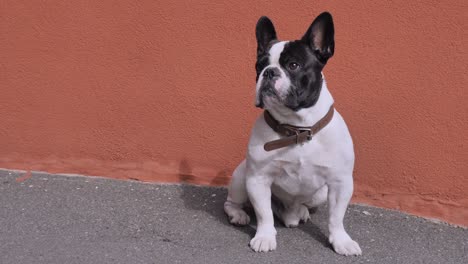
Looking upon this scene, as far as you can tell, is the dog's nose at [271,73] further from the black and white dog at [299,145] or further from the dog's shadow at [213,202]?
the dog's shadow at [213,202]

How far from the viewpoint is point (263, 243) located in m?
3.08

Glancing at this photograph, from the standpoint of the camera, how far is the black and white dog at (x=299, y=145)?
2.89 metres

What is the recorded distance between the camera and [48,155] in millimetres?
4145

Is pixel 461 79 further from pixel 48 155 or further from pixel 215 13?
pixel 48 155

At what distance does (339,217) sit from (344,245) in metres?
0.14

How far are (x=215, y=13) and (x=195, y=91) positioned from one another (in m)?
0.51

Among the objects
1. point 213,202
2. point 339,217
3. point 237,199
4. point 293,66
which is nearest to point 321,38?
point 293,66

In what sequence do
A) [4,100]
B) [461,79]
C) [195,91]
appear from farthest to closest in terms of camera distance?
[4,100] < [195,91] < [461,79]

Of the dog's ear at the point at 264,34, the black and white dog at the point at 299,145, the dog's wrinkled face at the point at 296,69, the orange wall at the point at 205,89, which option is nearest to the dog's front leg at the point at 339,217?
the black and white dog at the point at 299,145

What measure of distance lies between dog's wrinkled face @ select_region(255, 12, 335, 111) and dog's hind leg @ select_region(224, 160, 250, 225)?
1.91ft

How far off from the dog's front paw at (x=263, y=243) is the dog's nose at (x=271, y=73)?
847 mm

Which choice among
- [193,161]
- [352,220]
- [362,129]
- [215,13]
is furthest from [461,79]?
[193,161]

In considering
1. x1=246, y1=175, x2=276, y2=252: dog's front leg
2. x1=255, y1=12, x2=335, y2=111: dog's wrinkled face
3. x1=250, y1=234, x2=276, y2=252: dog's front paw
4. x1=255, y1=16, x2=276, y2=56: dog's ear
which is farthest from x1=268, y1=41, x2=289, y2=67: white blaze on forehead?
x1=250, y1=234, x2=276, y2=252: dog's front paw

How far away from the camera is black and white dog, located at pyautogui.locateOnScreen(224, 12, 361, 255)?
2.89 meters
